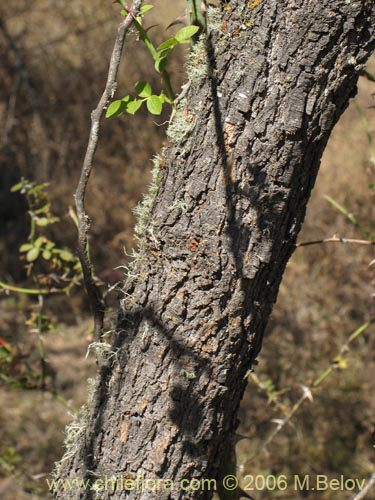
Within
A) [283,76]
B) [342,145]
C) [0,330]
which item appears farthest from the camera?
[342,145]

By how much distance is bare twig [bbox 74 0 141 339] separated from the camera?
126 cm

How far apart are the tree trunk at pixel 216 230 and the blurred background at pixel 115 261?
3.10ft

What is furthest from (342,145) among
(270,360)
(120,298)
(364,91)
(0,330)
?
(120,298)

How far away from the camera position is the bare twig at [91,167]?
1.26 meters

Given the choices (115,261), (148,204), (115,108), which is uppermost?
(115,261)

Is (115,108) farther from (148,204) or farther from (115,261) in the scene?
(115,261)

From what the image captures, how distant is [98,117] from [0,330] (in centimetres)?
377

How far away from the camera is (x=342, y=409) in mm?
3852

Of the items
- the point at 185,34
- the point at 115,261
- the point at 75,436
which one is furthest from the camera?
the point at 115,261

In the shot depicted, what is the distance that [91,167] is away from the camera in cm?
136

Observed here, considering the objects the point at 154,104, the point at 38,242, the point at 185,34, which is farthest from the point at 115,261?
the point at 185,34

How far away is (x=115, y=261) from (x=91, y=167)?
3666mm

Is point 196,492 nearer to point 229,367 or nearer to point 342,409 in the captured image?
point 229,367

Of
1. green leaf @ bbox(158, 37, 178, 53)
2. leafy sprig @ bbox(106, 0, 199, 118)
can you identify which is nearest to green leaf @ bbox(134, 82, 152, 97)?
leafy sprig @ bbox(106, 0, 199, 118)
